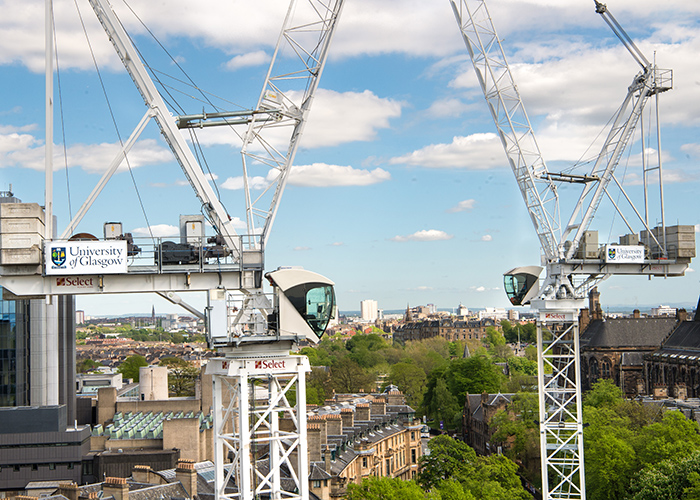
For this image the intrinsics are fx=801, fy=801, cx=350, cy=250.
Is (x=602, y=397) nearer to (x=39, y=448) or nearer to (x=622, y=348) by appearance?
(x=622, y=348)

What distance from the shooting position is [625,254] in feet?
122

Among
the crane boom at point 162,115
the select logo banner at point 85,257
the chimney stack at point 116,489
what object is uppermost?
the crane boom at point 162,115

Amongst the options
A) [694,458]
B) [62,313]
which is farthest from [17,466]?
[694,458]

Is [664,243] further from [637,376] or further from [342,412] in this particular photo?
[637,376]

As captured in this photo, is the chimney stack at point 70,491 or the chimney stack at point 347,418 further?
the chimney stack at point 347,418

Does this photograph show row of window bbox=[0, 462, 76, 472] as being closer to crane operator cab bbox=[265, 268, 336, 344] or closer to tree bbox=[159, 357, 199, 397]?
crane operator cab bbox=[265, 268, 336, 344]

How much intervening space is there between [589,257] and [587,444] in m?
22.7

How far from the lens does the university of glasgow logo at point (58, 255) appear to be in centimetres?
2381

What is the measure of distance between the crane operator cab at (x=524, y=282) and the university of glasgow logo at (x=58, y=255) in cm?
2411

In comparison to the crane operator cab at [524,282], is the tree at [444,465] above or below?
below

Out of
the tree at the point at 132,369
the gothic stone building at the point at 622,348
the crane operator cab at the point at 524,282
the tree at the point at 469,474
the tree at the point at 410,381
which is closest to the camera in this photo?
the crane operator cab at the point at 524,282

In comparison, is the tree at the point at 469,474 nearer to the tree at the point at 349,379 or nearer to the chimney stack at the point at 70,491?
the chimney stack at the point at 70,491

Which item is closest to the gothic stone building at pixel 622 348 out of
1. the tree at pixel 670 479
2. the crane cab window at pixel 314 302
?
the tree at pixel 670 479

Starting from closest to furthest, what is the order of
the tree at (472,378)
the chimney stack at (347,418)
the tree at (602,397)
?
1. the chimney stack at (347,418)
2. the tree at (602,397)
3. the tree at (472,378)
